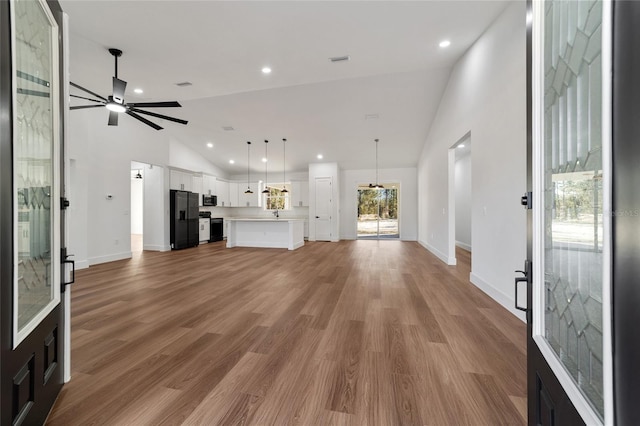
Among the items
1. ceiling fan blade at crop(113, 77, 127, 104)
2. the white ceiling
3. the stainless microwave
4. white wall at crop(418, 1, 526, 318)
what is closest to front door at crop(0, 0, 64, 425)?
the white ceiling

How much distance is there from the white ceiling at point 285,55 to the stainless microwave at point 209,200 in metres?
2.82

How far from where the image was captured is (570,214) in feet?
2.71

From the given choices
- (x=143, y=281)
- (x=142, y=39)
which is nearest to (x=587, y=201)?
(x=142, y=39)

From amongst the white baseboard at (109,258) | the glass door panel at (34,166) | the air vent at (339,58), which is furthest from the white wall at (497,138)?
the white baseboard at (109,258)

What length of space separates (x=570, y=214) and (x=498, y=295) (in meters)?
2.65

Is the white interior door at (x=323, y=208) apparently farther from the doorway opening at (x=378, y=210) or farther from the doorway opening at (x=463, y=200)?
the doorway opening at (x=463, y=200)

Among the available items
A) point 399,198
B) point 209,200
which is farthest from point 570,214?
point 209,200

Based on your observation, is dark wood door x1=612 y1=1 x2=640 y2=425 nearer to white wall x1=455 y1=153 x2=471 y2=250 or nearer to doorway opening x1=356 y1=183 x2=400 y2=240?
white wall x1=455 y1=153 x2=471 y2=250

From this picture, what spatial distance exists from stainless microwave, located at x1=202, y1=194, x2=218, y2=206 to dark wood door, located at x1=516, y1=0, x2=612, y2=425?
917 centimetres

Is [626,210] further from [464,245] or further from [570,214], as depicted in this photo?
[464,245]

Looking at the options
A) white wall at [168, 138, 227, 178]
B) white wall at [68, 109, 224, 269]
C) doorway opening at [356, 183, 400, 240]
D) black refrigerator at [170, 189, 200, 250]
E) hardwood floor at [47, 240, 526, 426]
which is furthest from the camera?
doorway opening at [356, 183, 400, 240]

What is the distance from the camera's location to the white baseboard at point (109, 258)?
5.23 metres

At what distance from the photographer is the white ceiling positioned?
2.82 m

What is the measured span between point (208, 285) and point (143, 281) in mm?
1134
